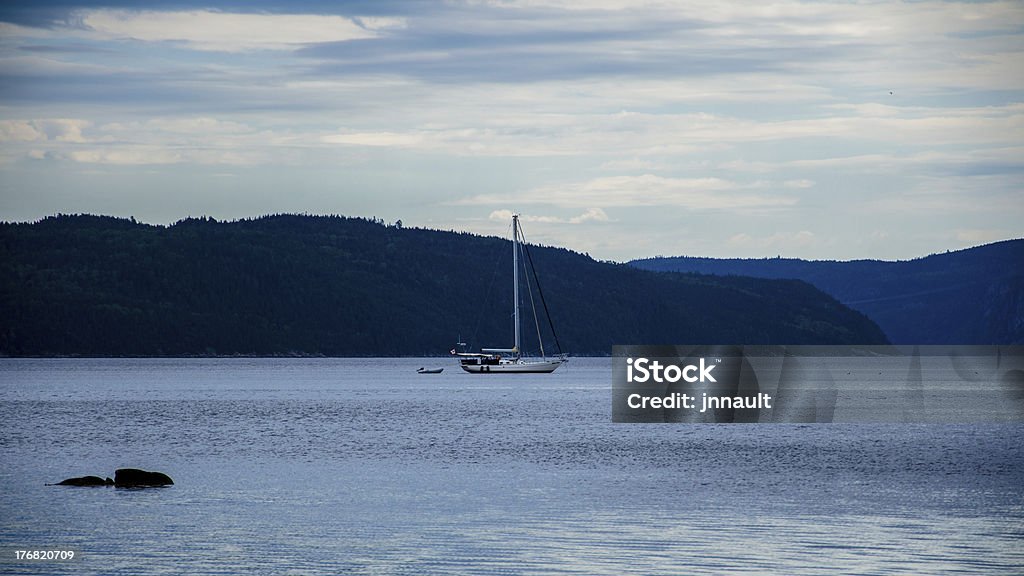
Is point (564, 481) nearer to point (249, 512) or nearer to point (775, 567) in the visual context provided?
point (249, 512)

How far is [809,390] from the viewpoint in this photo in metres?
146

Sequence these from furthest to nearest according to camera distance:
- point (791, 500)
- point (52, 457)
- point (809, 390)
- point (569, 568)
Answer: point (809, 390), point (52, 457), point (791, 500), point (569, 568)

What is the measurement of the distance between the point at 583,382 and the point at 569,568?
140 meters

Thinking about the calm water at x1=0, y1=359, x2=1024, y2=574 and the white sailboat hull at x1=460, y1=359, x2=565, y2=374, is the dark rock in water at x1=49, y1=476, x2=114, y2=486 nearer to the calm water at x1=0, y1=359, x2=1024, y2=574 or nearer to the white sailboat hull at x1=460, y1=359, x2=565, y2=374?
the calm water at x1=0, y1=359, x2=1024, y2=574

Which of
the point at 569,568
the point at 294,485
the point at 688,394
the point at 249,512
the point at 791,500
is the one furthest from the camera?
the point at 688,394

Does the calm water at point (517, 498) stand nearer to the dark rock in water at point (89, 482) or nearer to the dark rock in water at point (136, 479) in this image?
the dark rock in water at point (136, 479)

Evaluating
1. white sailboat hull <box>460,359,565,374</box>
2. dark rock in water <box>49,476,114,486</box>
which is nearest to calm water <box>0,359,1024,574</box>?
dark rock in water <box>49,476,114,486</box>

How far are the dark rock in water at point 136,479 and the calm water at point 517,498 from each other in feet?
2.41

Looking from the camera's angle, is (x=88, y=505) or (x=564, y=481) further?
(x=564, y=481)

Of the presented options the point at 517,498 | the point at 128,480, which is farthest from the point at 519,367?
the point at 517,498

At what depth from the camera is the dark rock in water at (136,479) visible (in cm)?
4366

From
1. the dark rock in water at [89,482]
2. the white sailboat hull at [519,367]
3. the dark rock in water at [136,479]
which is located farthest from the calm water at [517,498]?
the white sailboat hull at [519,367]

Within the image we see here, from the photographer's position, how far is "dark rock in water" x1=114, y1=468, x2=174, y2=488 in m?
43.7

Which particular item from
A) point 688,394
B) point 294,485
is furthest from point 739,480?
point 688,394
